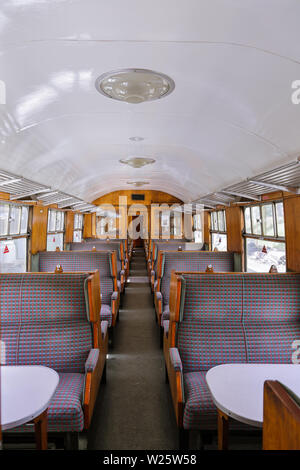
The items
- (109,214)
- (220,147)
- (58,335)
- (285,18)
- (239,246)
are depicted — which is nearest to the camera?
(285,18)

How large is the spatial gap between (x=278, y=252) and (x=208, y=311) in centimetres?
299

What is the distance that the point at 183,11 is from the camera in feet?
5.63

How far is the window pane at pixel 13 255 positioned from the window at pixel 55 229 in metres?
1.63

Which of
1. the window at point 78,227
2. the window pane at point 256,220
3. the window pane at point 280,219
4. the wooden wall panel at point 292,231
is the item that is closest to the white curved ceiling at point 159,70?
the wooden wall panel at point 292,231

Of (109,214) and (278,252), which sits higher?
(109,214)

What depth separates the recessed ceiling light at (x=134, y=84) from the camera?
2521 millimetres

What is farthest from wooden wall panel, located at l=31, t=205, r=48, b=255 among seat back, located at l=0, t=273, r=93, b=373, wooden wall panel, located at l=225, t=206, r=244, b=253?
wooden wall panel, located at l=225, t=206, r=244, b=253

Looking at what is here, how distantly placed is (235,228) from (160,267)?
275 centimetres

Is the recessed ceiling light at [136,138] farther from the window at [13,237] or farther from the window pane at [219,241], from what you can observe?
the window pane at [219,241]

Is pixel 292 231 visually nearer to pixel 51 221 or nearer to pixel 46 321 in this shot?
pixel 46 321

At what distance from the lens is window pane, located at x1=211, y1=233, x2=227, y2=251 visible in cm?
825

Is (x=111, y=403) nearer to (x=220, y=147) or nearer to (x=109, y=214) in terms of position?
(x=220, y=147)

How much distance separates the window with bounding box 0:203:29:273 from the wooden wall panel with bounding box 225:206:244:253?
4.85 meters
